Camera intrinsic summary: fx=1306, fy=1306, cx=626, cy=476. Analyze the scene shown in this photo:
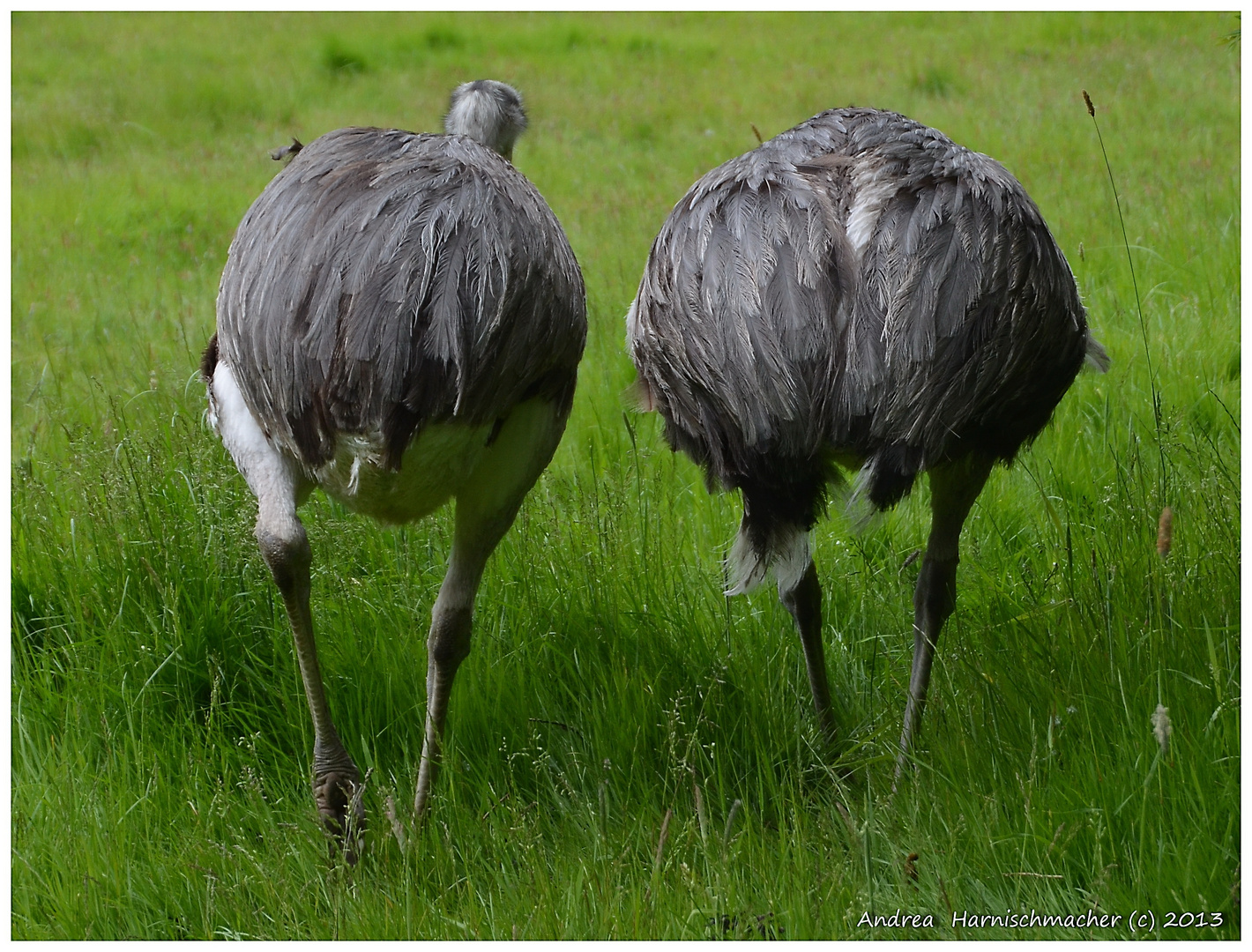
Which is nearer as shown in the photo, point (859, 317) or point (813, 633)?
point (859, 317)

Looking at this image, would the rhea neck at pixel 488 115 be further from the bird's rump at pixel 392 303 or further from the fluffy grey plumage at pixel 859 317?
the fluffy grey plumage at pixel 859 317

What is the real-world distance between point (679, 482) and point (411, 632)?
1411 mm

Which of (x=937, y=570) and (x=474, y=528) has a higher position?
(x=474, y=528)

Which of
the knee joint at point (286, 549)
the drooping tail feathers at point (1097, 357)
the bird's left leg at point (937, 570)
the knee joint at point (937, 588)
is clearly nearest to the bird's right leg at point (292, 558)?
the knee joint at point (286, 549)

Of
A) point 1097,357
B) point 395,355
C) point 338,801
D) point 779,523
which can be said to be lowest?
point 338,801

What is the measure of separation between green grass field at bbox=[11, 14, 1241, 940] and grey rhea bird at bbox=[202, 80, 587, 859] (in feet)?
1.08

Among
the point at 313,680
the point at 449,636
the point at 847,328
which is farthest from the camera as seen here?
the point at 449,636

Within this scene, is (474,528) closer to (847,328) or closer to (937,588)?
(847,328)

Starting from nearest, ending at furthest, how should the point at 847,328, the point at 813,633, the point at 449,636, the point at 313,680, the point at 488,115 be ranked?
the point at 847,328
the point at 313,680
the point at 449,636
the point at 813,633
the point at 488,115

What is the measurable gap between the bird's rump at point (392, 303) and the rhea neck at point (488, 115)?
3.17ft

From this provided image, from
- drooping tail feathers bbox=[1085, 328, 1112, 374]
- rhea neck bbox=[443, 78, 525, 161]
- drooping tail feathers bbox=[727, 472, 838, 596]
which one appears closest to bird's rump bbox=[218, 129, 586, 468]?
drooping tail feathers bbox=[727, 472, 838, 596]

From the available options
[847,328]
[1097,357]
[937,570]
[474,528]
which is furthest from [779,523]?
[1097,357]

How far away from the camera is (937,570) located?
140 inches

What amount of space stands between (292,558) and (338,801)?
0.68 meters
